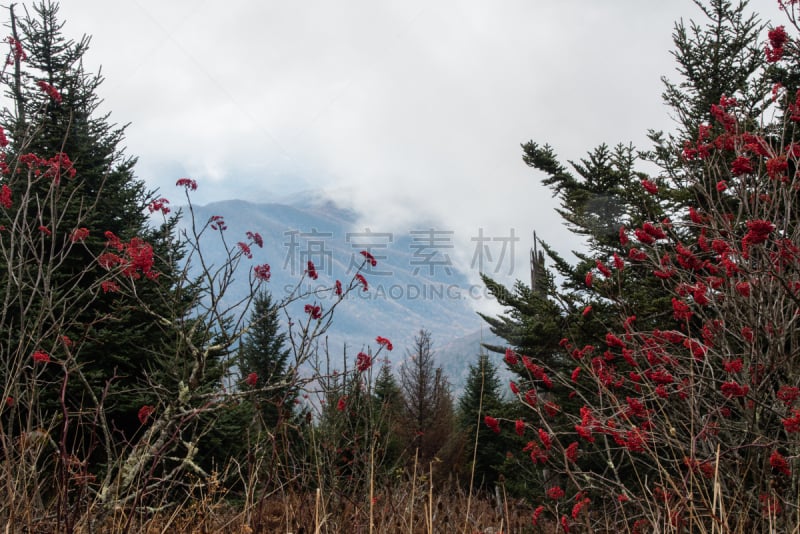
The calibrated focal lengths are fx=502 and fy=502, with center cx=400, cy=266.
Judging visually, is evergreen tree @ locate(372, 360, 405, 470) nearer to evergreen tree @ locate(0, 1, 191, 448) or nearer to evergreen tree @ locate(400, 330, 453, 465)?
evergreen tree @ locate(400, 330, 453, 465)

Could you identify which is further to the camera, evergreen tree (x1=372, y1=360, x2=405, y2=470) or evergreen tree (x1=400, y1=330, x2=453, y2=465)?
evergreen tree (x1=400, y1=330, x2=453, y2=465)

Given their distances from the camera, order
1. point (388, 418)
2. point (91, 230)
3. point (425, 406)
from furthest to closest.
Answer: point (425, 406) < point (91, 230) < point (388, 418)

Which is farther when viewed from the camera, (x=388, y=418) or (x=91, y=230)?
(x=91, y=230)

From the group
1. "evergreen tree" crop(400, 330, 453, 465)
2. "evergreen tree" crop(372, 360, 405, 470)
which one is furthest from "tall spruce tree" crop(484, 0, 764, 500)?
"evergreen tree" crop(400, 330, 453, 465)

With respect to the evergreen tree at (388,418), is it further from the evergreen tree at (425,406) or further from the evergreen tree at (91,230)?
the evergreen tree at (91,230)

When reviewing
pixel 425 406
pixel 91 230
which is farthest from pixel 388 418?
pixel 425 406

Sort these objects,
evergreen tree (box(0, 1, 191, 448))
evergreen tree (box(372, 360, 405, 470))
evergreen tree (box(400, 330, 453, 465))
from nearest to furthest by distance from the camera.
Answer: evergreen tree (box(372, 360, 405, 470))
evergreen tree (box(0, 1, 191, 448))
evergreen tree (box(400, 330, 453, 465))

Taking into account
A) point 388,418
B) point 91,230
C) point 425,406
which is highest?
point 91,230

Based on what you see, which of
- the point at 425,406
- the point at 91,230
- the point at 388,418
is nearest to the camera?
the point at 388,418

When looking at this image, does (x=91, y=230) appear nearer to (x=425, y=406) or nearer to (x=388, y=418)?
(x=388, y=418)

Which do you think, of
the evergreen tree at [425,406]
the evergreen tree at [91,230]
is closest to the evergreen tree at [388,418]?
the evergreen tree at [425,406]

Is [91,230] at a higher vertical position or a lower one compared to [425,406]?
higher

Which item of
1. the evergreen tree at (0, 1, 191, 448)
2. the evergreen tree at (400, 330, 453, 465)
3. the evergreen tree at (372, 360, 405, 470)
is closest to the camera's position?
the evergreen tree at (372, 360, 405, 470)

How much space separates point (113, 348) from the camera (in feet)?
→ 26.7
